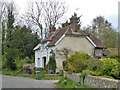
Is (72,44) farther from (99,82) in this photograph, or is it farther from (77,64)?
(99,82)

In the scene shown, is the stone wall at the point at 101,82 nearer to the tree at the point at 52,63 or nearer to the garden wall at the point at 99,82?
the garden wall at the point at 99,82

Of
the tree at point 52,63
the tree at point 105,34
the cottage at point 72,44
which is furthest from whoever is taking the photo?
the tree at point 105,34

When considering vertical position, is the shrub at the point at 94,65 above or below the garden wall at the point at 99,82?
above

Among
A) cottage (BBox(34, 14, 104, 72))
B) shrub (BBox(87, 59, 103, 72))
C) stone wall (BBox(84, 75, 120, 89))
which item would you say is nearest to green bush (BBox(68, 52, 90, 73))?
shrub (BBox(87, 59, 103, 72))

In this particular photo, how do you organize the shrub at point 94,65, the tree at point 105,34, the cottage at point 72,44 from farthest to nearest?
1. the tree at point 105,34
2. the cottage at point 72,44
3. the shrub at point 94,65

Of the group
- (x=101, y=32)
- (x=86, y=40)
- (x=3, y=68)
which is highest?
(x=101, y=32)

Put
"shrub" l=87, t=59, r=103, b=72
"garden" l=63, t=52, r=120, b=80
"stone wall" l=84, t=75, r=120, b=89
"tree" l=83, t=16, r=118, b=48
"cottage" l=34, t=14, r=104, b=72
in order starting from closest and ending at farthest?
"stone wall" l=84, t=75, r=120, b=89
"garden" l=63, t=52, r=120, b=80
"shrub" l=87, t=59, r=103, b=72
"cottage" l=34, t=14, r=104, b=72
"tree" l=83, t=16, r=118, b=48

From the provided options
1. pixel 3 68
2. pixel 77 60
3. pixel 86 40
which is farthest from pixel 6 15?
pixel 77 60

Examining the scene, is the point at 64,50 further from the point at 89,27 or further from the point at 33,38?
the point at 89,27

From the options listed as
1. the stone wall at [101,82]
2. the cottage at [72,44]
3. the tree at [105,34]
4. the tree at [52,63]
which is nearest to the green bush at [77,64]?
the stone wall at [101,82]

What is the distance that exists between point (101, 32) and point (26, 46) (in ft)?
55.4

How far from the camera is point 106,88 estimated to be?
391 inches

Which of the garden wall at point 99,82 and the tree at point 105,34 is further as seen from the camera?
the tree at point 105,34

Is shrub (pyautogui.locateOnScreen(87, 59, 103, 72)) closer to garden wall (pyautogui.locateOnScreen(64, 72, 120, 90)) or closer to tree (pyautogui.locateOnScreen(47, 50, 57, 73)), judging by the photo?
garden wall (pyautogui.locateOnScreen(64, 72, 120, 90))
